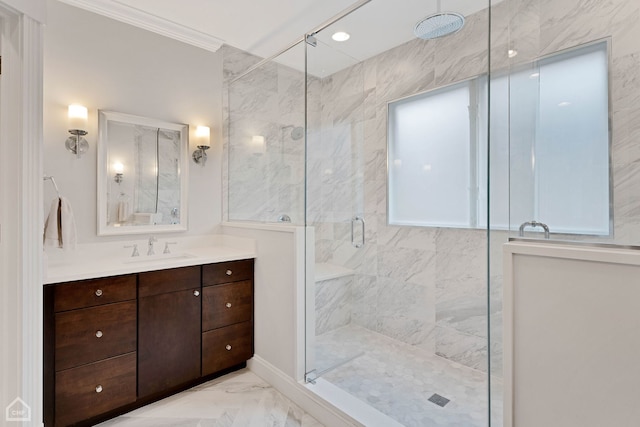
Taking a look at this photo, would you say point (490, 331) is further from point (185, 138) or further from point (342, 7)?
point (185, 138)

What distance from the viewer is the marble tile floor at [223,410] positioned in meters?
1.92

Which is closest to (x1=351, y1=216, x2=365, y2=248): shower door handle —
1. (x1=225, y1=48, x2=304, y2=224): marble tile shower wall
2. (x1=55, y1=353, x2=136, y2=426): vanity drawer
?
(x1=225, y1=48, x2=304, y2=224): marble tile shower wall

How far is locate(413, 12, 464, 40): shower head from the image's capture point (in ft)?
7.65

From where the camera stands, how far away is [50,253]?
6.95 feet

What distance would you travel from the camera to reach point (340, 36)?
254 centimetres

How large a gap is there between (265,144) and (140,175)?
1.01m

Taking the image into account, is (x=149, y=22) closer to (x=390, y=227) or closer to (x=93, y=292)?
(x=93, y=292)

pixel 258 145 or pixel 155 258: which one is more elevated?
pixel 258 145

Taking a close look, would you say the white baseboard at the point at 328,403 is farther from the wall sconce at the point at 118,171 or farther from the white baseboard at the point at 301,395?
the wall sconce at the point at 118,171

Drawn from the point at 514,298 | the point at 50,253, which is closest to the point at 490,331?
the point at 514,298

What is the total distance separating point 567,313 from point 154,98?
2936mm

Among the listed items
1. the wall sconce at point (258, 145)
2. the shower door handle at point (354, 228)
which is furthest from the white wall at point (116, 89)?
the shower door handle at point (354, 228)

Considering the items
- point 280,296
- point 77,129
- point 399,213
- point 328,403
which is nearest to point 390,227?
point 399,213

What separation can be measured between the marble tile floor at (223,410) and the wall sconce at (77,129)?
1.77m
